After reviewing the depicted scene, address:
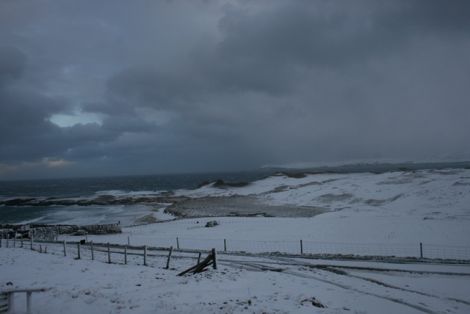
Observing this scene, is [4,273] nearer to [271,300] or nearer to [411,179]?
[271,300]

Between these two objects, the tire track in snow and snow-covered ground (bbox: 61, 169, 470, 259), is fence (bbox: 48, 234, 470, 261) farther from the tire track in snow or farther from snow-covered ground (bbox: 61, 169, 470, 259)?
the tire track in snow

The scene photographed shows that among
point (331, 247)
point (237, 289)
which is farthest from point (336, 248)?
point (237, 289)

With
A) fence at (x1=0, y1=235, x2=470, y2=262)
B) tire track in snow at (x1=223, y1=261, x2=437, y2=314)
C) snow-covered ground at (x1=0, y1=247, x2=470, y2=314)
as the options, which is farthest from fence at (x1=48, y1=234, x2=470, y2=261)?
tire track in snow at (x1=223, y1=261, x2=437, y2=314)

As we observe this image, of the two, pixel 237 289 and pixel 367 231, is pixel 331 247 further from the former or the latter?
pixel 237 289

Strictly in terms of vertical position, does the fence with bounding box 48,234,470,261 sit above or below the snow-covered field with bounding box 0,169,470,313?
below

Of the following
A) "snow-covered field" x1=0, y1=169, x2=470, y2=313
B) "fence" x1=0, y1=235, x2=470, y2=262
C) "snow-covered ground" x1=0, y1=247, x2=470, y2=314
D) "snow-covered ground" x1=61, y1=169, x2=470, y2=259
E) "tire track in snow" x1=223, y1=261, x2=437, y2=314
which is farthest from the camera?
"snow-covered ground" x1=61, y1=169, x2=470, y2=259

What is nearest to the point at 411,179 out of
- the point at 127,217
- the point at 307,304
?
the point at 127,217

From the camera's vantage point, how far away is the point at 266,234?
1300 inches

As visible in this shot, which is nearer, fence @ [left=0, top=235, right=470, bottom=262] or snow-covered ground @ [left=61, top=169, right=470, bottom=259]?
fence @ [left=0, top=235, right=470, bottom=262]

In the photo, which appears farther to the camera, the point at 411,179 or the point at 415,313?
the point at 411,179

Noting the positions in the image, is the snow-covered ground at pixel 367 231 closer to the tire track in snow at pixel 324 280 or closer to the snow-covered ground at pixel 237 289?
the tire track in snow at pixel 324 280

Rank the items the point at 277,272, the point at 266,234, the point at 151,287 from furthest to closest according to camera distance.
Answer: the point at 266,234 → the point at 277,272 → the point at 151,287

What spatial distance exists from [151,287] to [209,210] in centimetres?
5228

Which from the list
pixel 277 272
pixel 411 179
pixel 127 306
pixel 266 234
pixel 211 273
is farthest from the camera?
pixel 411 179
